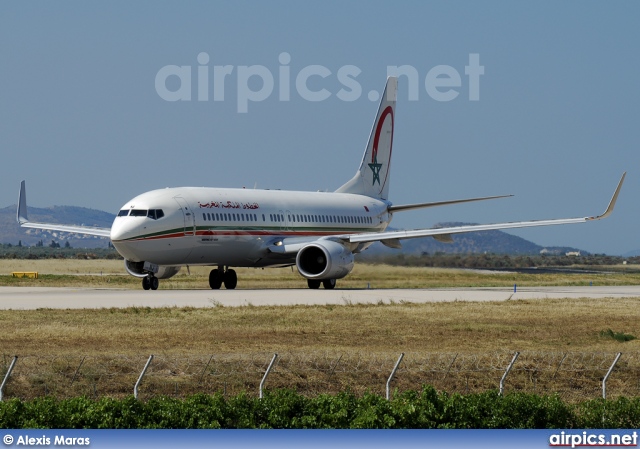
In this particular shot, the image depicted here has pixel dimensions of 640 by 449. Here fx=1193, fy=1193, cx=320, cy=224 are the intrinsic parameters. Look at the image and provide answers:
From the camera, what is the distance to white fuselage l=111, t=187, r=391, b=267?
49.9 metres

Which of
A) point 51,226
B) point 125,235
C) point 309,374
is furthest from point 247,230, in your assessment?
point 309,374

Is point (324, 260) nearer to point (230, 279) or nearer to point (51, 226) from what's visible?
point (230, 279)

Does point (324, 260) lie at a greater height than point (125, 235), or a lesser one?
lesser

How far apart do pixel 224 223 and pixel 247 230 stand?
1955 millimetres

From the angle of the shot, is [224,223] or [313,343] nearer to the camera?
[313,343]

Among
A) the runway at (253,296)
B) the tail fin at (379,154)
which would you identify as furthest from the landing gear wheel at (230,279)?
the tail fin at (379,154)

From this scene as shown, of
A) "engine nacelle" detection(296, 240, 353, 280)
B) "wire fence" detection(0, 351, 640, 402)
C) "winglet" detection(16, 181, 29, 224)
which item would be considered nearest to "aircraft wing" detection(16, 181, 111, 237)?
"winglet" detection(16, 181, 29, 224)

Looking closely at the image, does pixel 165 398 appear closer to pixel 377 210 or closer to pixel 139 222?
pixel 139 222

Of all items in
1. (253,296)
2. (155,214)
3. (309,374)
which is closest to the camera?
(309,374)

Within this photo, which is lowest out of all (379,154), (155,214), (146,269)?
(146,269)

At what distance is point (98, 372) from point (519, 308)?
21.8m

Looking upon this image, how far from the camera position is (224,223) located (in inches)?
2114

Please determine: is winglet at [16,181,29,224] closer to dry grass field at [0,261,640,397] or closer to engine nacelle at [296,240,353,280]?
engine nacelle at [296,240,353,280]

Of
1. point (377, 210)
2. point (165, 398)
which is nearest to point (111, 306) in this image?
point (165, 398)
